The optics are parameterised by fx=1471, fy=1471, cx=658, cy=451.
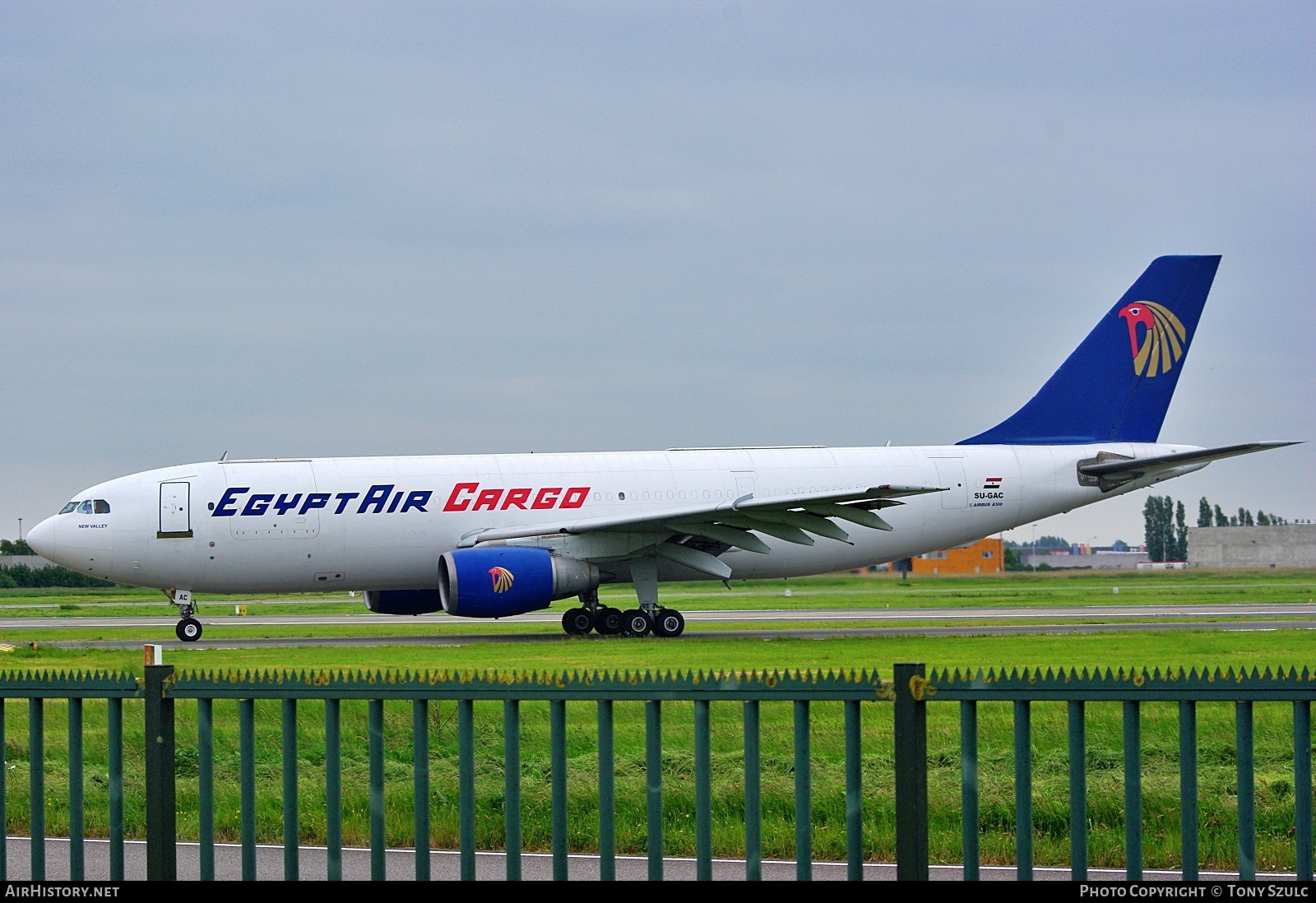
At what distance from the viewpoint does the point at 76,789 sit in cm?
621

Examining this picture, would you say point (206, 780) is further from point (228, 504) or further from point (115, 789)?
point (228, 504)

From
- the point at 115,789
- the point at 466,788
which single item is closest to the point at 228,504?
the point at 115,789

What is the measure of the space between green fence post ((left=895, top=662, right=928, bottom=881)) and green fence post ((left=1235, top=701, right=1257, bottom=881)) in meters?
1.11

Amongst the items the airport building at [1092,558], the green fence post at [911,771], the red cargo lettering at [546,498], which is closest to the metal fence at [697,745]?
the green fence post at [911,771]

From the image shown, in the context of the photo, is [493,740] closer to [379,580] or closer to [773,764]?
[773,764]

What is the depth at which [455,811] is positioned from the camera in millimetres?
10258

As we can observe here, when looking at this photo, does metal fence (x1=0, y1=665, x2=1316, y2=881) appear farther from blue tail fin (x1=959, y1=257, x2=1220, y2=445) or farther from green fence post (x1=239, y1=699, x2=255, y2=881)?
blue tail fin (x1=959, y1=257, x2=1220, y2=445)

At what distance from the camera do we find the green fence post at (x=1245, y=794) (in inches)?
204

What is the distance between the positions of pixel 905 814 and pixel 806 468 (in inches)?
→ 956

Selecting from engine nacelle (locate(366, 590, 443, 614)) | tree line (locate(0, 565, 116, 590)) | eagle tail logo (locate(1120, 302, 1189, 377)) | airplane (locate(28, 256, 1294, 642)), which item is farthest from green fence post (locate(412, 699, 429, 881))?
tree line (locate(0, 565, 116, 590))

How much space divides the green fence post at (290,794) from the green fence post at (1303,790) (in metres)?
3.77

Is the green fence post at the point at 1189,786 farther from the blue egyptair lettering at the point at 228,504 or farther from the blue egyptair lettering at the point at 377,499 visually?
the blue egyptair lettering at the point at 228,504

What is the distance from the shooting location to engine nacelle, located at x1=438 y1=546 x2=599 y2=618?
25625 millimetres

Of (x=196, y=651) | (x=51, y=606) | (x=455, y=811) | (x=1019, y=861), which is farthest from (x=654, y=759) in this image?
(x=51, y=606)
